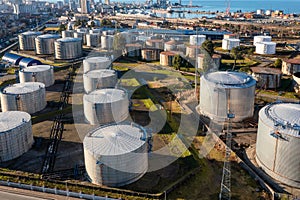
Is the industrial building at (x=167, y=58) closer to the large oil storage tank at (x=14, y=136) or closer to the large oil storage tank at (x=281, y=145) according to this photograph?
the large oil storage tank at (x=281, y=145)

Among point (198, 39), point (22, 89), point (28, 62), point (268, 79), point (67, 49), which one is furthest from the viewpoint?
point (198, 39)

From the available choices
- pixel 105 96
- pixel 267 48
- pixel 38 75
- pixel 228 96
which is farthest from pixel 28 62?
pixel 267 48

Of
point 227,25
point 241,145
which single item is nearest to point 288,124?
point 241,145

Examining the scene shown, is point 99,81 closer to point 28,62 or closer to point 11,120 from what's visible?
point 11,120

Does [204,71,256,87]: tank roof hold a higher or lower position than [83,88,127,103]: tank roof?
higher

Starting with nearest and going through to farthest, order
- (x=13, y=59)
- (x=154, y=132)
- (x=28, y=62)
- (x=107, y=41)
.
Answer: (x=154, y=132) → (x=28, y=62) → (x=13, y=59) → (x=107, y=41)

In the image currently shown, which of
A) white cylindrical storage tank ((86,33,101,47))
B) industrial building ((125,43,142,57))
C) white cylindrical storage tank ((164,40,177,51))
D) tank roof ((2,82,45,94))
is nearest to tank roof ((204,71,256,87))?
tank roof ((2,82,45,94))

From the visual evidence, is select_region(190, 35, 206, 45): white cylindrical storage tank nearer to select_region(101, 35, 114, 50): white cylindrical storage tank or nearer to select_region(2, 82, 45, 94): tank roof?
select_region(101, 35, 114, 50): white cylindrical storage tank
